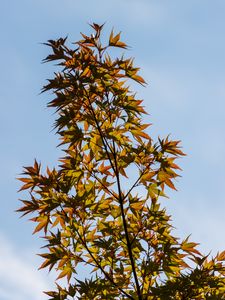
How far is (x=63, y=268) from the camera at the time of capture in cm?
539

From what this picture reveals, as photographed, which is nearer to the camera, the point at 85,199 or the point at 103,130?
the point at 85,199

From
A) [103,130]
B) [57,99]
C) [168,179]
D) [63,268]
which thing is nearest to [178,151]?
[168,179]

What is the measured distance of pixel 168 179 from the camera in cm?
539

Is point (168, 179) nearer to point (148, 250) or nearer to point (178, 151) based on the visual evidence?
point (178, 151)

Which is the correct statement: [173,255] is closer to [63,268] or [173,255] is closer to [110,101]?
[63,268]

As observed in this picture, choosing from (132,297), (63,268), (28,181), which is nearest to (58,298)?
(63,268)

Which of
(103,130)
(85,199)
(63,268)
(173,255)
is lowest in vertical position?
(63,268)

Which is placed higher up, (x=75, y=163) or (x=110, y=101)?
(x=110, y=101)

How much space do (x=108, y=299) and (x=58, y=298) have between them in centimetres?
53

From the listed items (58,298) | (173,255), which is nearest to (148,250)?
(173,255)

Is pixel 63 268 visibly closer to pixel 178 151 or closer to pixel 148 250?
pixel 148 250

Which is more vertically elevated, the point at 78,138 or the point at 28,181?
the point at 78,138

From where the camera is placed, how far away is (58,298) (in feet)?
16.5

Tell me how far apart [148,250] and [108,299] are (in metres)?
0.66
